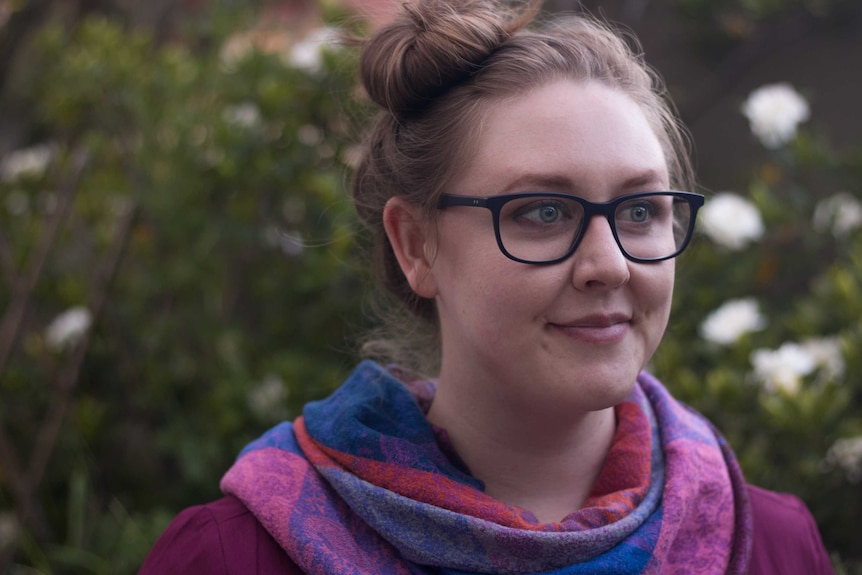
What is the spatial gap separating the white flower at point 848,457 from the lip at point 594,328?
1.30 metres

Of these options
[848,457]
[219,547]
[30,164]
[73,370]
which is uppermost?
[219,547]

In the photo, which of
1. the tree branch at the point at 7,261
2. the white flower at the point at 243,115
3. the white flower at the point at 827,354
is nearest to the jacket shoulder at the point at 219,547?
the white flower at the point at 827,354

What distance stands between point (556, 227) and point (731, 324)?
1.63 m

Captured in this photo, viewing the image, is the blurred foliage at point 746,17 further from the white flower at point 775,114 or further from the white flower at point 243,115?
the white flower at point 243,115

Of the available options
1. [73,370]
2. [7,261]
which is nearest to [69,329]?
[73,370]

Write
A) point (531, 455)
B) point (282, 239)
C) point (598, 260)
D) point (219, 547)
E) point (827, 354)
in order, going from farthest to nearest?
point (282, 239)
point (827, 354)
point (531, 455)
point (219, 547)
point (598, 260)

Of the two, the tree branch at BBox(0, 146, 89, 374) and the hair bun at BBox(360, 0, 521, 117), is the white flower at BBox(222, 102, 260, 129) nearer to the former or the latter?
the tree branch at BBox(0, 146, 89, 374)

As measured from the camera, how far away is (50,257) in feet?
12.5

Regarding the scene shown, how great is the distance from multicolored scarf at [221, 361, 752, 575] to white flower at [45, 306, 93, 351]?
6.63 feet

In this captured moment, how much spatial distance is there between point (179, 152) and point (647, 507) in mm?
2404

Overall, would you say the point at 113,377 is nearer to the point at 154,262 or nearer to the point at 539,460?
the point at 154,262

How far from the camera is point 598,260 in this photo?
1.44 meters

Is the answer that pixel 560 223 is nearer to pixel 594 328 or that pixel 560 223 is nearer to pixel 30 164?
pixel 594 328

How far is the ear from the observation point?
5.46 feet
